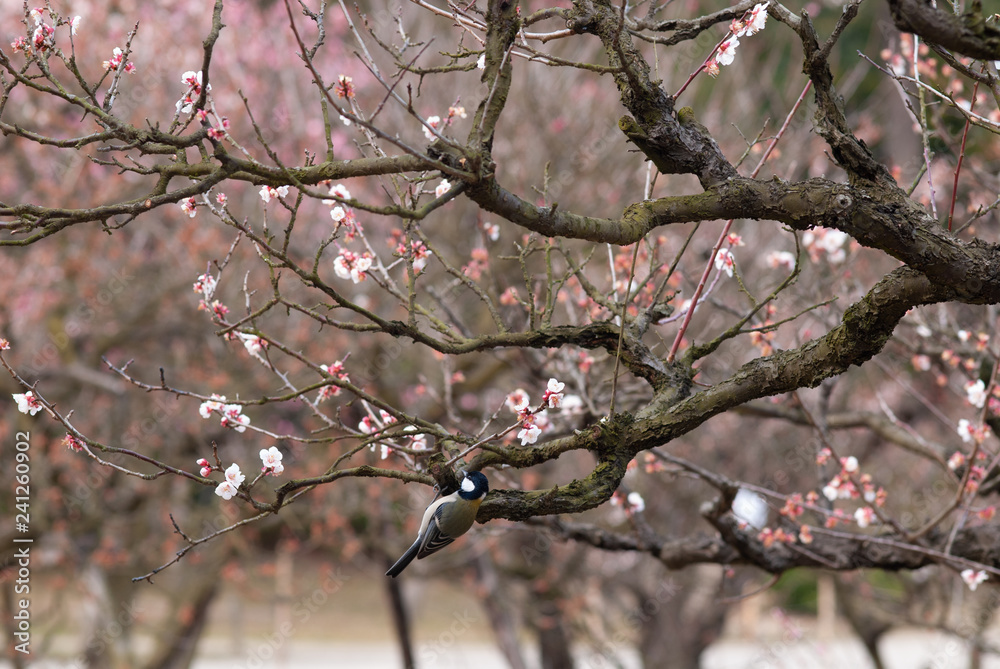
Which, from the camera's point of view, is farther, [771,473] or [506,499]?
[771,473]

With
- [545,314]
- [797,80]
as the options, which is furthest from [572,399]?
[797,80]

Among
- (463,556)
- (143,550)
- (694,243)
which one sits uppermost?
(694,243)

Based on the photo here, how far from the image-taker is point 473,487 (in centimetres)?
260

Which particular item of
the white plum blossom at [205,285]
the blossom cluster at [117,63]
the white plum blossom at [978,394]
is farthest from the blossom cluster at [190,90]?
the white plum blossom at [978,394]

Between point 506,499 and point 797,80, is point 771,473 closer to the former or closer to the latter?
point 797,80

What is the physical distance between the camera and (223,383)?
7.74 metres

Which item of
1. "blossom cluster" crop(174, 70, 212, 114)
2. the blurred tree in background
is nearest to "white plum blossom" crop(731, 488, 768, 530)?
the blurred tree in background

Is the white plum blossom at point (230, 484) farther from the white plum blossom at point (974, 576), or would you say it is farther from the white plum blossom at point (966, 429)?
the white plum blossom at point (966, 429)

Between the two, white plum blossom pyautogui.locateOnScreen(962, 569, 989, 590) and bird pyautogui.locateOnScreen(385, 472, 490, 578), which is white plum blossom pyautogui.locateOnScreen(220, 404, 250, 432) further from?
white plum blossom pyautogui.locateOnScreen(962, 569, 989, 590)

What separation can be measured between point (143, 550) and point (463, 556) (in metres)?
2.94

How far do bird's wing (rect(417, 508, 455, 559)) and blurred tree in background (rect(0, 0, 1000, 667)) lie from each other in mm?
161

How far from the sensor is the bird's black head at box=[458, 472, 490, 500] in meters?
2.60

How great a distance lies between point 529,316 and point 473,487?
2.56ft

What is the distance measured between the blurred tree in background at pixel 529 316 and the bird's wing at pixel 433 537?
0.53 ft
